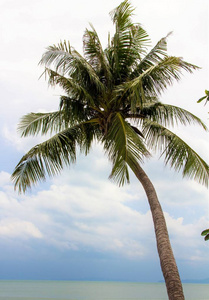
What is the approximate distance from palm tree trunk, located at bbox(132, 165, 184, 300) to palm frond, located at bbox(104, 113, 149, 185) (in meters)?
0.63

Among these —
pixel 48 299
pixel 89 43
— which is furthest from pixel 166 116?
pixel 48 299

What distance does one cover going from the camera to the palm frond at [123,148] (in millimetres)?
7465

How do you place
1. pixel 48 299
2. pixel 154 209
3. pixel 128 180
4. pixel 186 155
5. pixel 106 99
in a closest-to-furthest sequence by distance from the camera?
1. pixel 128 180
2. pixel 154 209
3. pixel 186 155
4. pixel 106 99
5. pixel 48 299

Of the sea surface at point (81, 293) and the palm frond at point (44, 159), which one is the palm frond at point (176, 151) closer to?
the palm frond at point (44, 159)

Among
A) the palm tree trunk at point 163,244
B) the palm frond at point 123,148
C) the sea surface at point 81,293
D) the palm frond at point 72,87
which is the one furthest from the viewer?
the sea surface at point 81,293

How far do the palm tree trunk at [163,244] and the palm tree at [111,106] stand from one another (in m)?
0.03

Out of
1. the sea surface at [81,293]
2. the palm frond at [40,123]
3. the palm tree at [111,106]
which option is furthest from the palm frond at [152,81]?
the sea surface at [81,293]

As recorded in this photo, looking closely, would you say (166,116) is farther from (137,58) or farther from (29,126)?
(29,126)

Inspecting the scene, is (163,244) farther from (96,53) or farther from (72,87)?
(96,53)

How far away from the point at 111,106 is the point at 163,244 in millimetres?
3832

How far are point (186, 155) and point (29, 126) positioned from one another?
4634 mm

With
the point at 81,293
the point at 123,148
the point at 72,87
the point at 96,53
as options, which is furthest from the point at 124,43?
the point at 81,293

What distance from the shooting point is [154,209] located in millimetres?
8031

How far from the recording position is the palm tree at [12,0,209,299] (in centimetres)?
862
